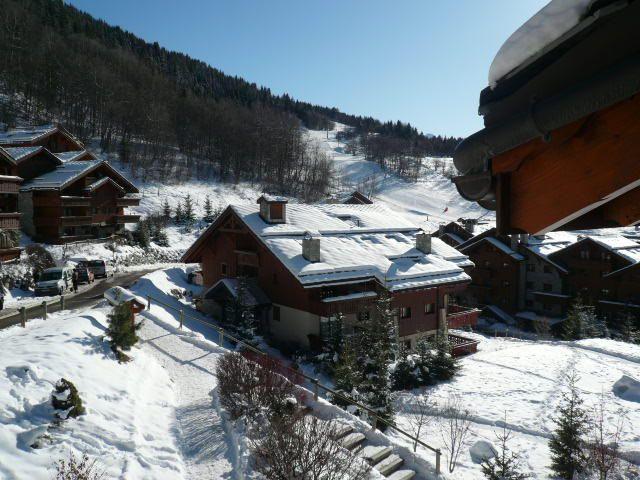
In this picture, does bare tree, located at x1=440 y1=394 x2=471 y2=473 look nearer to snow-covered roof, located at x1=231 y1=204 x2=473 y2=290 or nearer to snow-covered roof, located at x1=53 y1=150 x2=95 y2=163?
snow-covered roof, located at x1=231 y1=204 x2=473 y2=290

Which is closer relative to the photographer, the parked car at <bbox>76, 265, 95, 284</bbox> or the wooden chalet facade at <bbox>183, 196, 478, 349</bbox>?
the wooden chalet facade at <bbox>183, 196, 478, 349</bbox>

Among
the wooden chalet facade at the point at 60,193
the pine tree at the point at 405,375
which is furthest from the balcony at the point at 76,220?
the pine tree at the point at 405,375

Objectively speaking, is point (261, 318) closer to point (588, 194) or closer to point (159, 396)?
point (159, 396)

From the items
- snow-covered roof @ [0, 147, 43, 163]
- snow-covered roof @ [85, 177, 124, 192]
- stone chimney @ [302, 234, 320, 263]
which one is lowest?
stone chimney @ [302, 234, 320, 263]

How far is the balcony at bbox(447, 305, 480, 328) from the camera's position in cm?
2712

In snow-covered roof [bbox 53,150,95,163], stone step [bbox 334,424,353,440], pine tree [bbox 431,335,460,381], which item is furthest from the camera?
snow-covered roof [bbox 53,150,95,163]

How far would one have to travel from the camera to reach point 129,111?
215 ft

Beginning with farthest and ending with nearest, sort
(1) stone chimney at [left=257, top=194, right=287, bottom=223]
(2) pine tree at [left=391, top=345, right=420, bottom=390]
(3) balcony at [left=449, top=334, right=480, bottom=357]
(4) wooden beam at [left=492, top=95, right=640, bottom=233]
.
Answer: (1) stone chimney at [left=257, top=194, right=287, bottom=223]
(3) balcony at [left=449, top=334, right=480, bottom=357]
(2) pine tree at [left=391, top=345, right=420, bottom=390]
(4) wooden beam at [left=492, top=95, right=640, bottom=233]

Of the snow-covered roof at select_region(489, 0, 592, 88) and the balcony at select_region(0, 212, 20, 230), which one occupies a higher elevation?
the snow-covered roof at select_region(489, 0, 592, 88)

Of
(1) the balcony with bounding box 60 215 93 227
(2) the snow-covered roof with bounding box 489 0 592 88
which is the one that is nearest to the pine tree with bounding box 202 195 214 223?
(1) the balcony with bounding box 60 215 93 227

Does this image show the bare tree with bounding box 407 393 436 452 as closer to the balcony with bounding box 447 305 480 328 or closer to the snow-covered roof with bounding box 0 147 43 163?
the balcony with bounding box 447 305 480 328

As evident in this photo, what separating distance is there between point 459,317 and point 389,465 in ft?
63.2

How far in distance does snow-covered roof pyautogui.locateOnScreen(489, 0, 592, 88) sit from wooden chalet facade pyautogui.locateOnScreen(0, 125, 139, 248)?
37181mm

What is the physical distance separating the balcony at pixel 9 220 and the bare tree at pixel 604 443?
36.0 meters
